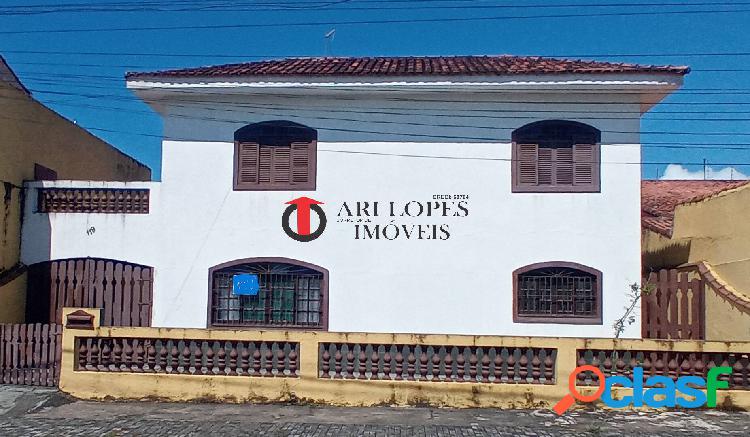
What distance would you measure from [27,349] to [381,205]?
5.68m

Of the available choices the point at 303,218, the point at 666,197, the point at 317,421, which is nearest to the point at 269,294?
the point at 303,218

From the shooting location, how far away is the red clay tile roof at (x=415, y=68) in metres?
11.0

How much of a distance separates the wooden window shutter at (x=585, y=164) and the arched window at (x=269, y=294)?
14.7 ft

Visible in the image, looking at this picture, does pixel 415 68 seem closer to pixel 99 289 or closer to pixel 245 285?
pixel 245 285

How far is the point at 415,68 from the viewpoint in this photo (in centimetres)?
1182

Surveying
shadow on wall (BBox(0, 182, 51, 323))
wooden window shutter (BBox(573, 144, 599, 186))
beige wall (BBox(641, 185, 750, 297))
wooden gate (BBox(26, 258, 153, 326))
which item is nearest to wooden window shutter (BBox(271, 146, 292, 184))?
wooden gate (BBox(26, 258, 153, 326))

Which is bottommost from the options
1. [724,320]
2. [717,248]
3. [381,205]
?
[724,320]

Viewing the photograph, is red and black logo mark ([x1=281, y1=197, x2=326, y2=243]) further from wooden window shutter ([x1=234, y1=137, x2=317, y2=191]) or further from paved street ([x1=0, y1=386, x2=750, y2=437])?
paved street ([x1=0, y1=386, x2=750, y2=437])

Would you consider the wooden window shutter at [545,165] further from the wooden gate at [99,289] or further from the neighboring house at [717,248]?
the wooden gate at [99,289]

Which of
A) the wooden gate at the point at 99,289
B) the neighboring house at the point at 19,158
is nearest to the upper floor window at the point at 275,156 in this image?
the wooden gate at the point at 99,289

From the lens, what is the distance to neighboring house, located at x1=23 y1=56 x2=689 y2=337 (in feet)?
36.9

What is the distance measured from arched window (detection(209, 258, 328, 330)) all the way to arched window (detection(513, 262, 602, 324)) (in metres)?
3.24

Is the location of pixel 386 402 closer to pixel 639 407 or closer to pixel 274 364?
pixel 274 364

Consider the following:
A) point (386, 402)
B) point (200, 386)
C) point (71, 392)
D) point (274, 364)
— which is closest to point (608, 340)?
point (386, 402)
